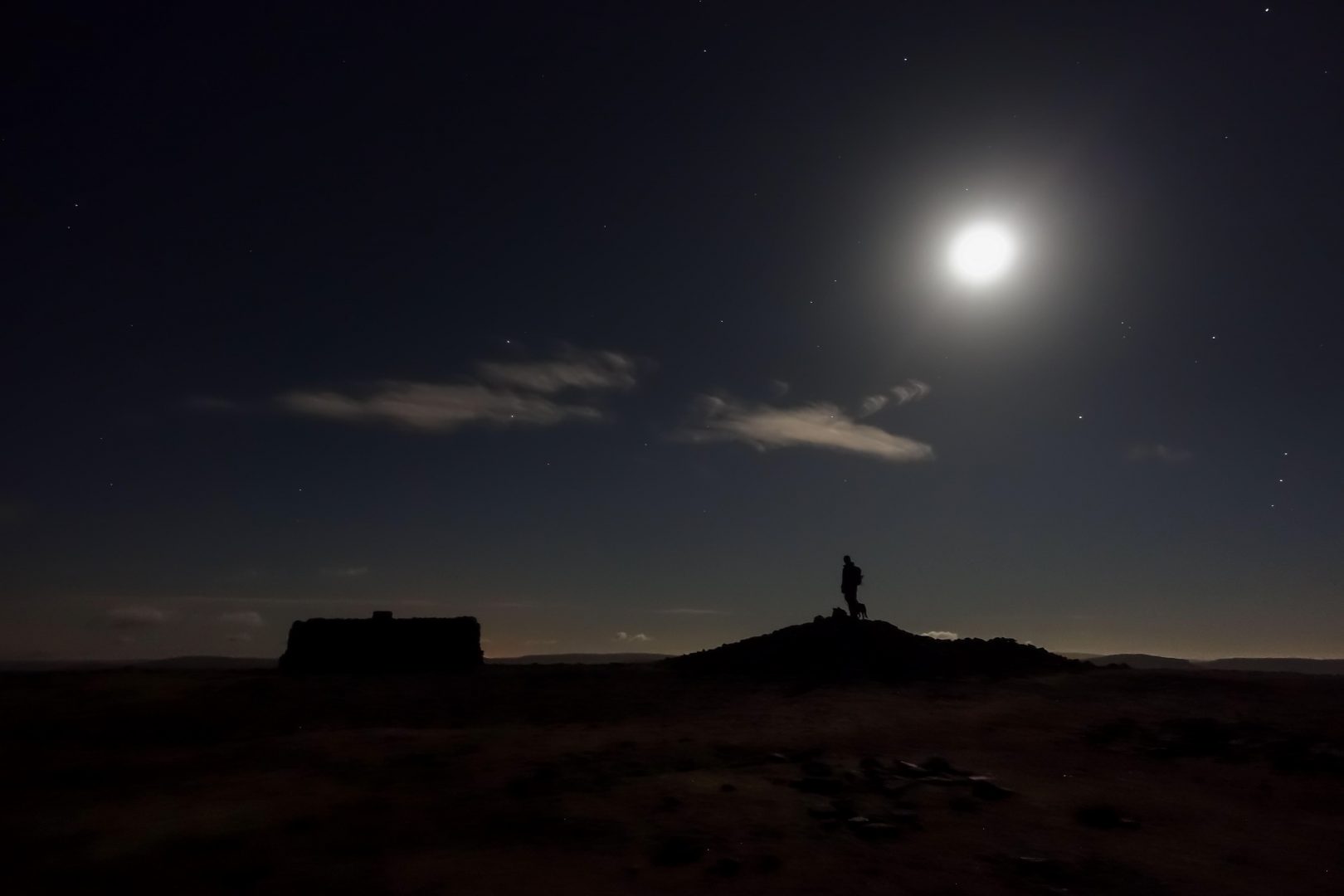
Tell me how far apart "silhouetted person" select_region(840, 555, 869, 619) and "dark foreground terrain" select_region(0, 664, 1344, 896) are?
9028mm

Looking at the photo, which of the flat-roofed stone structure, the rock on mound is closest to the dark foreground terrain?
the rock on mound

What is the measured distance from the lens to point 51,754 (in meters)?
11.8

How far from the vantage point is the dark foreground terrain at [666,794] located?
7016 millimetres

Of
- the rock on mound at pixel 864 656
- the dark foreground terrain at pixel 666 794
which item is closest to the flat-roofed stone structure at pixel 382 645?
the dark foreground terrain at pixel 666 794

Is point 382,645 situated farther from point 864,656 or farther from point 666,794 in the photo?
point 666,794

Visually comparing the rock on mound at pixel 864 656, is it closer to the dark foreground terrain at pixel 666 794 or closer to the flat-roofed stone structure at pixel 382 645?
the dark foreground terrain at pixel 666 794

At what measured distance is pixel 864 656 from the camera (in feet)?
75.9

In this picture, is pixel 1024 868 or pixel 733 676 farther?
pixel 733 676

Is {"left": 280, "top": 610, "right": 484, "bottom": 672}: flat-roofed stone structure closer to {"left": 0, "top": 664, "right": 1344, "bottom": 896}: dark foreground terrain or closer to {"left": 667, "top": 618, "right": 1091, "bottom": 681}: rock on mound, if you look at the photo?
→ {"left": 0, "top": 664, "right": 1344, "bottom": 896}: dark foreground terrain

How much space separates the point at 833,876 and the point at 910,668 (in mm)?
16215

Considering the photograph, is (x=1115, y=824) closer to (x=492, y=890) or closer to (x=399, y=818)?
(x=492, y=890)

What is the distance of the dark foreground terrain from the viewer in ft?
23.0

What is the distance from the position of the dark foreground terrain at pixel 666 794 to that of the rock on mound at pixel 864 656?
191 inches

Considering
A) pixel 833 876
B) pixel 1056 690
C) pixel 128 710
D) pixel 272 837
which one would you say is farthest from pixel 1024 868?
pixel 128 710
